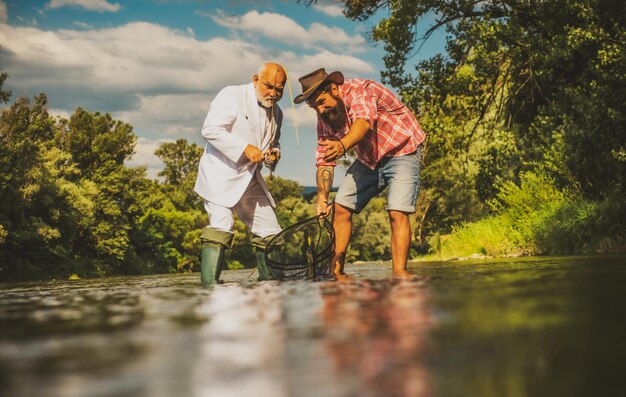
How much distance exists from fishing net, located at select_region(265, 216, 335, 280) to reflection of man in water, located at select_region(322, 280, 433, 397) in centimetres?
357

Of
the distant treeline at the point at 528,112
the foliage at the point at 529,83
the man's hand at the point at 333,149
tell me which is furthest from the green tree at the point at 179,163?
the man's hand at the point at 333,149

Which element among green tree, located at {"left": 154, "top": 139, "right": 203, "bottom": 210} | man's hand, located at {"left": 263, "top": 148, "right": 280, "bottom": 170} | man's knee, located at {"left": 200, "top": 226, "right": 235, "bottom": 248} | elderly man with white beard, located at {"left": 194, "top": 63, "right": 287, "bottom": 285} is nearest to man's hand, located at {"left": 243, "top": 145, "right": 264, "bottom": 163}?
elderly man with white beard, located at {"left": 194, "top": 63, "right": 287, "bottom": 285}

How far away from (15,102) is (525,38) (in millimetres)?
36994

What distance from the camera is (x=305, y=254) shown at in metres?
7.56

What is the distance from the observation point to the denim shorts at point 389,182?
7.05 m

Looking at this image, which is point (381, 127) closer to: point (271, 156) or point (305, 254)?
point (271, 156)

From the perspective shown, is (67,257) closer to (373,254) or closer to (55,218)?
(55,218)

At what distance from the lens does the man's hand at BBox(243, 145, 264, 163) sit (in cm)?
666

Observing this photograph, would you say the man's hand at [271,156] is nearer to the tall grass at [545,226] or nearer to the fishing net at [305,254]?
the fishing net at [305,254]

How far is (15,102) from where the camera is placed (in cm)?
4572

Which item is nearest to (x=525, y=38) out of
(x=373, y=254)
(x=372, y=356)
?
(x=372, y=356)

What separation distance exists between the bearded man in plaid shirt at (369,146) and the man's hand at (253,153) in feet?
1.78

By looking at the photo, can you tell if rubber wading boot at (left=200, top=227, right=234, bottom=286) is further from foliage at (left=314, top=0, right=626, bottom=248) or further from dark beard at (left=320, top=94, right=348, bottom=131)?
foliage at (left=314, top=0, right=626, bottom=248)

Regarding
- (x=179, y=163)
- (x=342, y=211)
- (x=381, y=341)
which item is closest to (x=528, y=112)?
(x=342, y=211)
